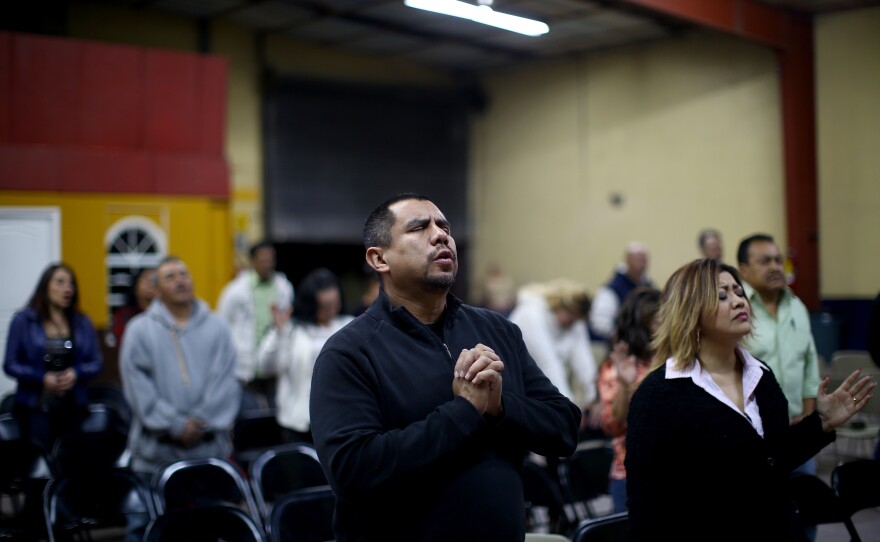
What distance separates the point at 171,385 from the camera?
4656 mm

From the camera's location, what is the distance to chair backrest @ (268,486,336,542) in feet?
11.8

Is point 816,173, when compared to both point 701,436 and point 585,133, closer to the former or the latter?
point 585,133

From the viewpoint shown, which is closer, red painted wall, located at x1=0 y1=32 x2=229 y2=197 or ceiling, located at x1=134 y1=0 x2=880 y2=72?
red painted wall, located at x1=0 y1=32 x2=229 y2=197

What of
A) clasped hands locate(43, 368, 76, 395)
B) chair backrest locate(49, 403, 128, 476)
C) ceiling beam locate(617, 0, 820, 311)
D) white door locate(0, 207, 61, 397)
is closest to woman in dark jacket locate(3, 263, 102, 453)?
clasped hands locate(43, 368, 76, 395)

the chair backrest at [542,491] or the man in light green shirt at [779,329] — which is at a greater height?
the man in light green shirt at [779,329]

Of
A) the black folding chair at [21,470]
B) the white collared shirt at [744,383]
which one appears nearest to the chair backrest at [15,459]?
the black folding chair at [21,470]

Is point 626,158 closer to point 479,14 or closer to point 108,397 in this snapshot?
point 479,14

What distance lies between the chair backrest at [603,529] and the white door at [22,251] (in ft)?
22.6

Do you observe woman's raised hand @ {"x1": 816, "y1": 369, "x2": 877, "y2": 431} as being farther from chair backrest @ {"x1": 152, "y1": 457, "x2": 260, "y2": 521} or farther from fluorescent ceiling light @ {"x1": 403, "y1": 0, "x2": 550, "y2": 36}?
fluorescent ceiling light @ {"x1": 403, "y1": 0, "x2": 550, "y2": 36}

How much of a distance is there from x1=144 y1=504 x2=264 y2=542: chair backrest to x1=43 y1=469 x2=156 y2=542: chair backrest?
706 mm

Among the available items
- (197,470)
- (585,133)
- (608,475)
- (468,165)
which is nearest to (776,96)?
(585,133)

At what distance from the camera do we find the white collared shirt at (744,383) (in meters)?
2.65

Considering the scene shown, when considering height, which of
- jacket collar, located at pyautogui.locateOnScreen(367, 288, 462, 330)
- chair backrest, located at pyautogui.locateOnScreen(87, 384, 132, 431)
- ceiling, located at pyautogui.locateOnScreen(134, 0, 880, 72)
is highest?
ceiling, located at pyautogui.locateOnScreen(134, 0, 880, 72)

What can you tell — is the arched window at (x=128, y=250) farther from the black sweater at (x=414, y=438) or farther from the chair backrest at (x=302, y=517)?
the black sweater at (x=414, y=438)
